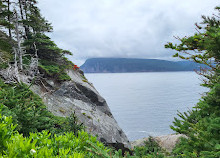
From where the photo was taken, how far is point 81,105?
579 inches

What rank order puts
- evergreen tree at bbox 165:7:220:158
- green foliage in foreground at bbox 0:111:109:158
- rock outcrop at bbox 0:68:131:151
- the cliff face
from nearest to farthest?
green foliage in foreground at bbox 0:111:109:158 < evergreen tree at bbox 165:7:220:158 < rock outcrop at bbox 0:68:131:151 < the cliff face

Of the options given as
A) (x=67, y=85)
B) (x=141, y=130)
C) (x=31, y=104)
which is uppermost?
(x=67, y=85)

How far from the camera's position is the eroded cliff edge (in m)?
12.7

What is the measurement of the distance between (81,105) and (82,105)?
14 cm

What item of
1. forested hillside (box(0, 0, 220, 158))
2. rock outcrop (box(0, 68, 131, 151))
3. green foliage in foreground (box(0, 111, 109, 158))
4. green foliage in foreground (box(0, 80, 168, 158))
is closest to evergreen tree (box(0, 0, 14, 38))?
forested hillside (box(0, 0, 220, 158))

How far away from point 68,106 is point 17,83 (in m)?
4.78

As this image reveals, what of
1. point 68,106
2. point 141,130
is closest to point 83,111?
point 68,106

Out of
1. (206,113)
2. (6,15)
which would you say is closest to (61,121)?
(206,113)

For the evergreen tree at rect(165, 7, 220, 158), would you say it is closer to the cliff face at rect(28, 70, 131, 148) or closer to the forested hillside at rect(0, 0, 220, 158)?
the forested hillside at rect(0, 0, 220, 158)

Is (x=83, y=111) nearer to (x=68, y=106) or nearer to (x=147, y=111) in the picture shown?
(x=68, y=106)

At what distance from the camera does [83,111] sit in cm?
1411

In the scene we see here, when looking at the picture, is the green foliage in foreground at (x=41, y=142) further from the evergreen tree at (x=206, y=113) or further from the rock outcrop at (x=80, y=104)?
the rock outcrop at (x=80, y=104)

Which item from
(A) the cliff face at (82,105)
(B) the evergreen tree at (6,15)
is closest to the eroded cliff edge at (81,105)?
(A) the cliff face at (82,105)

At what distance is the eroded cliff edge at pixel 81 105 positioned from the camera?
12.7 meters
